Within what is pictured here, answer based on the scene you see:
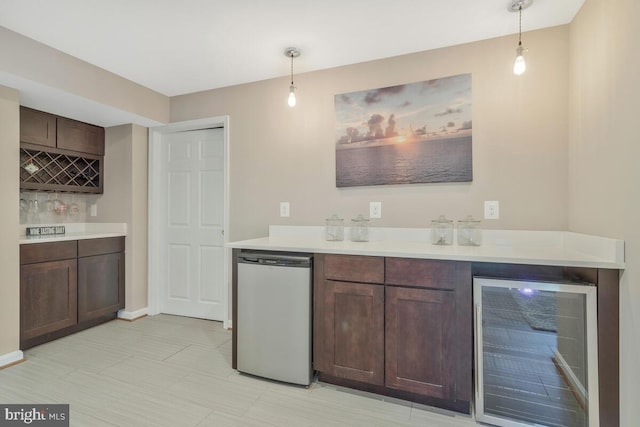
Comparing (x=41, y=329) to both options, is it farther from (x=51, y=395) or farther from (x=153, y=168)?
(x=153, y=168)

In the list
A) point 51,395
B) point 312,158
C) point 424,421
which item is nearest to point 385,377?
point 424,421

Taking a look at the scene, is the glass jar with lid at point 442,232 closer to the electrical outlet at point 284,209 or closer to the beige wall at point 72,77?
the electrical outlet at point 284,209

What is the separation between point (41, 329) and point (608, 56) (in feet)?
14.2

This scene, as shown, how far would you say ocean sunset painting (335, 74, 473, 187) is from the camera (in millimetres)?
2211

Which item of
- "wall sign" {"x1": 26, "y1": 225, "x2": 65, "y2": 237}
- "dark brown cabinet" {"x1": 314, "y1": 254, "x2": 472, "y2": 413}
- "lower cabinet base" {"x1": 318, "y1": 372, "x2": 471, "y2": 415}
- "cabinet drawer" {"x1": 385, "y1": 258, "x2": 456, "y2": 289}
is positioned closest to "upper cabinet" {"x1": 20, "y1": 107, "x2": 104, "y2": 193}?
"wall sign" {"x1": 26, "y1": 225, "x2": 65, "y2": 237}

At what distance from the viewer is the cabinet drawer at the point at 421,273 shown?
1.70 m

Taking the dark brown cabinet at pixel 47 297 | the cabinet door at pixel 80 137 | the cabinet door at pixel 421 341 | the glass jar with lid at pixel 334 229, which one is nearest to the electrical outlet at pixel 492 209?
the cabinet door at pixel 421 341

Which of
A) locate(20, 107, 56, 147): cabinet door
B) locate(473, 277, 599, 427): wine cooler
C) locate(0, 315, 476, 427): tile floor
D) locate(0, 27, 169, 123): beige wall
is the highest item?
locate(0, 27, 169, 123): beige wall

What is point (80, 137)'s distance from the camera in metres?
3.14

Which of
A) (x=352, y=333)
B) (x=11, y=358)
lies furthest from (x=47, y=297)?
(x=352, y=333)

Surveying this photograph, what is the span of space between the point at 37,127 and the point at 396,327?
11.5 ft

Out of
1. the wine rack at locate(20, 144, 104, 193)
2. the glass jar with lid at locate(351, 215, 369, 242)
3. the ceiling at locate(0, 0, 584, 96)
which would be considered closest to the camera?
the ceiling at locate(0, 0, 584, 96)

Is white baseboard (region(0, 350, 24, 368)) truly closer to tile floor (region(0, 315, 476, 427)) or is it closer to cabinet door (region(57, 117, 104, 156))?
tile floor (region(0, 315, 476, 427))

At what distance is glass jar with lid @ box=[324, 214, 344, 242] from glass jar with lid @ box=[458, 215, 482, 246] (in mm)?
856
